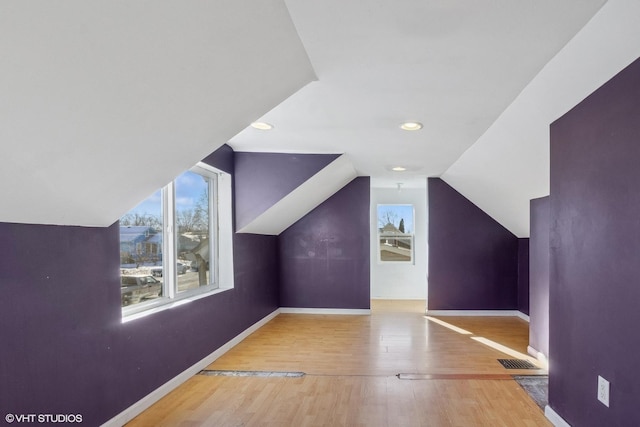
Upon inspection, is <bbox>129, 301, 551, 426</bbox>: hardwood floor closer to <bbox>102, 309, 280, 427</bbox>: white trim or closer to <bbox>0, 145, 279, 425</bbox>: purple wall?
<bbox>102, 309, 280, 427</bbox>: white trim

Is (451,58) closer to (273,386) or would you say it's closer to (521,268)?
(273,386)

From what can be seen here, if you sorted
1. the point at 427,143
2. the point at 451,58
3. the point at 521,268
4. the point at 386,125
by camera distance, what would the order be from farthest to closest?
the point at 521,268 → the point at 427,143 → the point at 386,125 → the point at 451,58

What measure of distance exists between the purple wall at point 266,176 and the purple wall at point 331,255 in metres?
1.64

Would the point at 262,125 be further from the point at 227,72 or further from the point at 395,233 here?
the point at 395,233

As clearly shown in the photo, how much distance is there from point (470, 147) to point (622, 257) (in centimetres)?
197

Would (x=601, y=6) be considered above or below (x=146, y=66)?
above

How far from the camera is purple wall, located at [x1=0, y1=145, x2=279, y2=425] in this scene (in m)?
1.54

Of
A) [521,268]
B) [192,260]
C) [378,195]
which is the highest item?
[378,195]

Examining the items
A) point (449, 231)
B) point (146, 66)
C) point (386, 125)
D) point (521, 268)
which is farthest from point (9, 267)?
point (521, 268)

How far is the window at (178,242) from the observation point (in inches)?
97.4

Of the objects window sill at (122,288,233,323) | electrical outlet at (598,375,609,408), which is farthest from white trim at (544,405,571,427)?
window sill at (122,288,233,323)

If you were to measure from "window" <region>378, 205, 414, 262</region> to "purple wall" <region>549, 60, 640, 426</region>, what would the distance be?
14.9 feet

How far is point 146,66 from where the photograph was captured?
121 cm

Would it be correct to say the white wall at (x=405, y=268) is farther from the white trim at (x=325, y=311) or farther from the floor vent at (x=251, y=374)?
the floor vent at (x=251, y=374)
